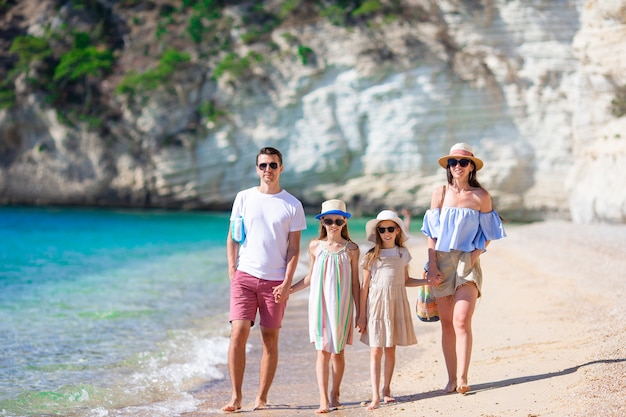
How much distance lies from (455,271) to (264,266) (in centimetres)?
131

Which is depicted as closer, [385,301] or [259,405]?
[385,301]

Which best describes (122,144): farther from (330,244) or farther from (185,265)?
(330,244)

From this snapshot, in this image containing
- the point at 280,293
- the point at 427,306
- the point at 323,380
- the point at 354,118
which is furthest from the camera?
the point at 354,118

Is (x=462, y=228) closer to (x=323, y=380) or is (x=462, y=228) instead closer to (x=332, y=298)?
(x=332, y=298)

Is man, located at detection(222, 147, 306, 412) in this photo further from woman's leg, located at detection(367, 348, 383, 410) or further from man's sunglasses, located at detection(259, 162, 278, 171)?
woman's leg, located at detection(367, 348, 383, 410)

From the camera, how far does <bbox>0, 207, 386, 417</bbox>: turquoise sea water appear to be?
5.51 meters

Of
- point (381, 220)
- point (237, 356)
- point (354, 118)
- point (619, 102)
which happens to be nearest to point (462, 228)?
point (381, 220)

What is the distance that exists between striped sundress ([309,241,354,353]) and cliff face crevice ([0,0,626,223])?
2040 centimetres

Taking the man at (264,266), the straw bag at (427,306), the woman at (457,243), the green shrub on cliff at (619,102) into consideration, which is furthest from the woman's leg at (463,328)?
the green shrub on cliff at (619,102)

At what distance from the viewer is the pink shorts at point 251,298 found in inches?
188

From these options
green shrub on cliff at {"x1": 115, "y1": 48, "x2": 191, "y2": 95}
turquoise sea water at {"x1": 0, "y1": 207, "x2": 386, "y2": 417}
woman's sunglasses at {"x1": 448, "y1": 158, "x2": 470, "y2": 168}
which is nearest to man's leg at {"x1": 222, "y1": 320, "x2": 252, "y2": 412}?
turquoise sea water at {"x1": 0, "y1": 207, "x2": 386, "y2": 417}

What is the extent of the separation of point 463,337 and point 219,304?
5472mm

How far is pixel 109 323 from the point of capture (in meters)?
8.34

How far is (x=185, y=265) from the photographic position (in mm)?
14000
